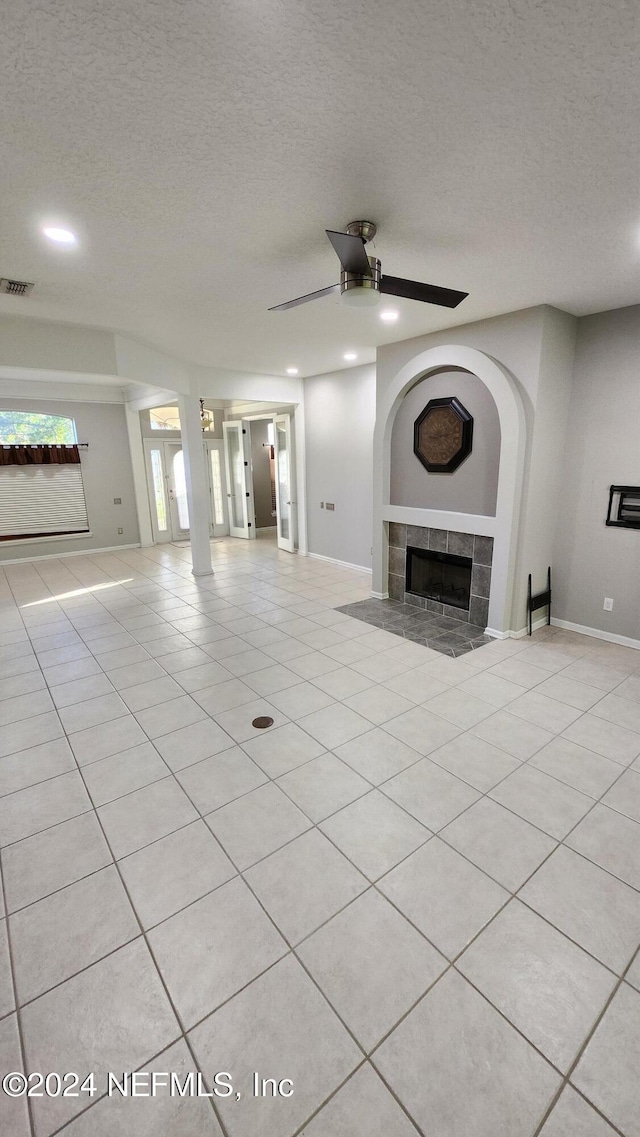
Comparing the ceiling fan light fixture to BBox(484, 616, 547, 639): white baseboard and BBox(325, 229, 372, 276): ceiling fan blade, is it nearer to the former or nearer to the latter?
BBox(325, 229, 372, 276): ceiling fan blade

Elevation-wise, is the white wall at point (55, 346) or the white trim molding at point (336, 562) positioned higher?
the white wall at point (55, 346)

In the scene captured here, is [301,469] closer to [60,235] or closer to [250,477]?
[250,477]

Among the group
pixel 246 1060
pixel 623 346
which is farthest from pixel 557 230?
pixel 246 1060

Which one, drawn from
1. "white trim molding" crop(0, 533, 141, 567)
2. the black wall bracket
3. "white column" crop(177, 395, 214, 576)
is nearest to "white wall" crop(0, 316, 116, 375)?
"white column" crop(177, 395, 214, 576)

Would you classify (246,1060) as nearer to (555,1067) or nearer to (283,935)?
(283,935)

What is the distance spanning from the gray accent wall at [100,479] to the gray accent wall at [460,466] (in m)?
5.34

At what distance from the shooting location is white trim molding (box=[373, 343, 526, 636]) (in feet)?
12.6

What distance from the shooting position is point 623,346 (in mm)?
3736

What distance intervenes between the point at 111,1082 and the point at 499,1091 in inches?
43.0

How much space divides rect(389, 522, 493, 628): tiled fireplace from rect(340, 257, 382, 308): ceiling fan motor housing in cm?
257

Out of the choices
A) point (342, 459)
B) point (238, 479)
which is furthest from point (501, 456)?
point (238, 479)

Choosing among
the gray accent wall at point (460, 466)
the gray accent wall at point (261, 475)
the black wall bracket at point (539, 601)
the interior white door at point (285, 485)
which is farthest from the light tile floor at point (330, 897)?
the gray accent wall at point (261, 475)

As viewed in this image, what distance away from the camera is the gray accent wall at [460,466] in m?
4.13

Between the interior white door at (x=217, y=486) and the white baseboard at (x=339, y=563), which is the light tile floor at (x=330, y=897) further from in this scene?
the interior white door at (x=217, y=486)
